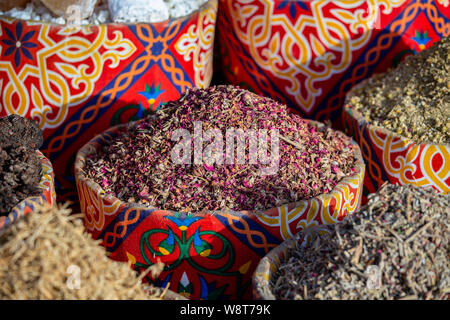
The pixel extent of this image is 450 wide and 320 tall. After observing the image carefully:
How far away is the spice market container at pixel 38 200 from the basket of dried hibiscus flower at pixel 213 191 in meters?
0.10

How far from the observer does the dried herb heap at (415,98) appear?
2.05 metres

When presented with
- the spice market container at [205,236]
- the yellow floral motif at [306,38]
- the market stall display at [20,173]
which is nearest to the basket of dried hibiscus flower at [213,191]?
the spice market container at [205,236]

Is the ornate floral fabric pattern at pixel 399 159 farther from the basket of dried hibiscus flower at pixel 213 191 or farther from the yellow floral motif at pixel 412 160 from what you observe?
the basket of dried hibiscus flower at pixel 213 191

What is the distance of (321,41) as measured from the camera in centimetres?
245

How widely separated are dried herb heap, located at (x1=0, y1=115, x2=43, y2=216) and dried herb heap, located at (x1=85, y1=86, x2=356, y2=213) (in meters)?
0.21

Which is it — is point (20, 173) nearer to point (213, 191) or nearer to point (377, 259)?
point (213, 191)

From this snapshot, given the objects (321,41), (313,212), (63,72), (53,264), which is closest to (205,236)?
(313,212)

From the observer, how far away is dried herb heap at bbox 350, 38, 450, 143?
6.74 feet
